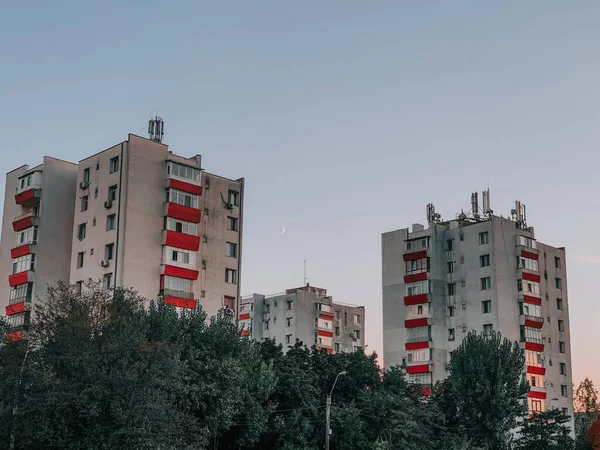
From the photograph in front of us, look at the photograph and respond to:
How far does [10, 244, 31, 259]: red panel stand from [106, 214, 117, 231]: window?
8.78 meters

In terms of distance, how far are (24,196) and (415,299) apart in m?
43.6

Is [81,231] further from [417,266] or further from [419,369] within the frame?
[419,369]

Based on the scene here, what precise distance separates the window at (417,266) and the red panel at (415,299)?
2.76 meters

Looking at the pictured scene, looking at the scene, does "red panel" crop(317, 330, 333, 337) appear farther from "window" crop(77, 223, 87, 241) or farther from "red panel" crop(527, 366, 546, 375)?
A: "window" crop(77, 223, 87, 241)

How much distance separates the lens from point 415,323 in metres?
92.2

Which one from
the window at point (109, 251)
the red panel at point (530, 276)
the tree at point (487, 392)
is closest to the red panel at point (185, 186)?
the window at point (109, 251)

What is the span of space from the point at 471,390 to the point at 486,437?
3.92 m

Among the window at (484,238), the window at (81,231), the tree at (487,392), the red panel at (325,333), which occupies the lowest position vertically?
the tree at (487,392)

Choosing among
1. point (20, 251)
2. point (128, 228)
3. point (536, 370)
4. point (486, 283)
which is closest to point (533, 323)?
point (536, 370)

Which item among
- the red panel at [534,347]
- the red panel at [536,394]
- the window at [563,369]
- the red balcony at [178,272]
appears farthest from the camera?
the window at [563,369]

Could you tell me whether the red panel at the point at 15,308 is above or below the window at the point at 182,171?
below

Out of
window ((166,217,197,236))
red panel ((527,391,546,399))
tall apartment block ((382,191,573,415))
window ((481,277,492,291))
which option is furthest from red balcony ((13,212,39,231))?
red panel ((527,391,546,399))

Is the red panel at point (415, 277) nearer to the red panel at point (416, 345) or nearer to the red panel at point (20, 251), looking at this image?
the red panel at point (416, 345)

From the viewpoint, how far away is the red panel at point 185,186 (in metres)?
71.4
